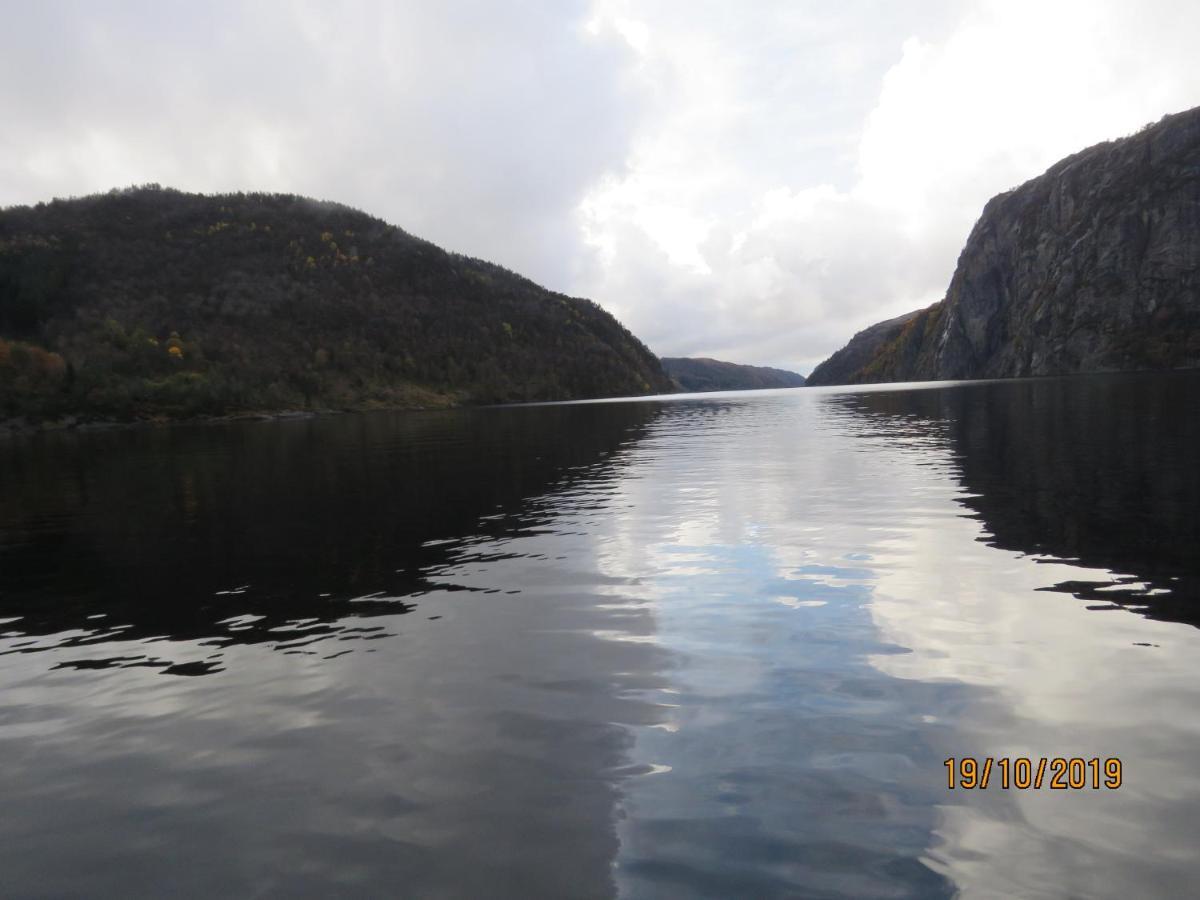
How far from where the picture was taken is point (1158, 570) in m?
16.0

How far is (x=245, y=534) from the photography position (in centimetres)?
2523

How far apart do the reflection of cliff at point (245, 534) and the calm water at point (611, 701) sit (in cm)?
20

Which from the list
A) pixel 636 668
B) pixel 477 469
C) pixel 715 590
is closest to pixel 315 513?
pixel 477 469

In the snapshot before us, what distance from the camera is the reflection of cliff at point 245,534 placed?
16.6 meters

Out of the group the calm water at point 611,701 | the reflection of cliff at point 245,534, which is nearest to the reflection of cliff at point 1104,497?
the calm water at point 611,701

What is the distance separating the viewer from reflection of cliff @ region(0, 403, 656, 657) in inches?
653

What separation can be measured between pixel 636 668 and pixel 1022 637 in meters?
6.82
